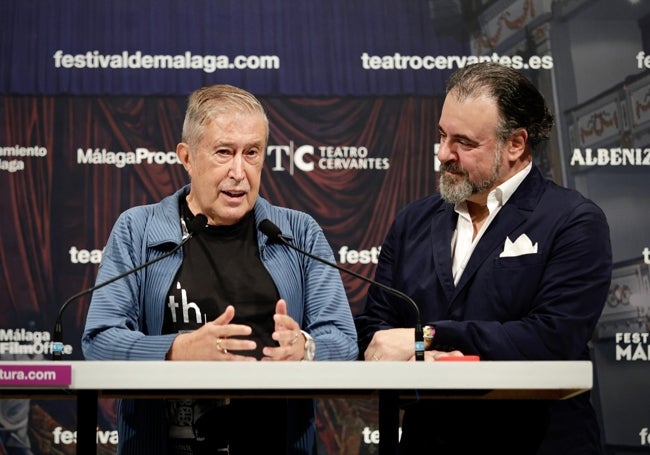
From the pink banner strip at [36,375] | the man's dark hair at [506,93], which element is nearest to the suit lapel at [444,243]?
the man's dark hair at [506,93]

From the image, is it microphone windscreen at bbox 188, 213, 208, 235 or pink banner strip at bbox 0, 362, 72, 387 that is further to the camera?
microphone windscreen at bbox 188, 213, 208, 235

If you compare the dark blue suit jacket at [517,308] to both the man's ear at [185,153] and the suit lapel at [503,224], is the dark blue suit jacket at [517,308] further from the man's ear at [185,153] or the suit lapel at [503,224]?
the man's ear at [185,153]

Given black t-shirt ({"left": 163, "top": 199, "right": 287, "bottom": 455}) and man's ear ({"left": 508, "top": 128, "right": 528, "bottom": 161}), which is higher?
man's ear ({"left": 508, "top": 128, "right": 528, "bottom": 161})

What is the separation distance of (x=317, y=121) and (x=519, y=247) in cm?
187

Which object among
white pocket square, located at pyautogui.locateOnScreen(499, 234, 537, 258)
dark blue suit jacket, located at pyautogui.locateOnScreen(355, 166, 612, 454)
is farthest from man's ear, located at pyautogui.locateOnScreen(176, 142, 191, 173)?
white pocket square, located at pyautogui.locateOnScreen(499, 234, 537, 258)

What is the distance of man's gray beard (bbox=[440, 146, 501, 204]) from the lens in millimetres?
2965

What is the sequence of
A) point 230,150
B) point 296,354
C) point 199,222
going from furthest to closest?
point 230,150
point 199,222
point 296,354

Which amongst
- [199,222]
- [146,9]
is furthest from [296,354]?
[146,9]

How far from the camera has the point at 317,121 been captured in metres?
4.47

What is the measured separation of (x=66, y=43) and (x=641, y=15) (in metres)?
2.75

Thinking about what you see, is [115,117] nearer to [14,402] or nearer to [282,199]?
Answer: [282,199]

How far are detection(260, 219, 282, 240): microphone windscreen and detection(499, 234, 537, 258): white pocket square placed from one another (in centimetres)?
67

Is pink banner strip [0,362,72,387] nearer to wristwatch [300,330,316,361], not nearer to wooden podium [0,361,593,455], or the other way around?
wooden podium [0,361,593,455]

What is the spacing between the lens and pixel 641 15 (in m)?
4.57
